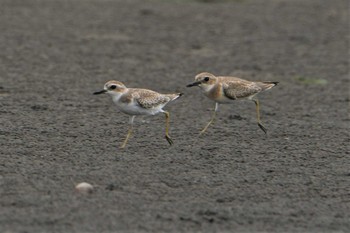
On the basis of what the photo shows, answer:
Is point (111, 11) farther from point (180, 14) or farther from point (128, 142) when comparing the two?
point (128, 142)

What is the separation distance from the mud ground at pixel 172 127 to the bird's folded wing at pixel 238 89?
48 centimetres

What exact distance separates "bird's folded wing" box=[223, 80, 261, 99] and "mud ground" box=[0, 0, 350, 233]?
0.48m

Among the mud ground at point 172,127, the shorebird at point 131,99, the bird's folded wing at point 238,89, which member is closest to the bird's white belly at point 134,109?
the shorebird at point 131,99

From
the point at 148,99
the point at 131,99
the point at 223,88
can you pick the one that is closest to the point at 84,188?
the point at 131,99

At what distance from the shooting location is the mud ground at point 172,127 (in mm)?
7582

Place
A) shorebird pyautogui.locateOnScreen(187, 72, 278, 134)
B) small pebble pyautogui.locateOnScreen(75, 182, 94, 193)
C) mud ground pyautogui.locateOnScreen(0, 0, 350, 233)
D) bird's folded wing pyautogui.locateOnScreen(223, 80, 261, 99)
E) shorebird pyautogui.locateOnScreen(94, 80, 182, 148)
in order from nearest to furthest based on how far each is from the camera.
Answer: mud ground pyautogui.locateOnScreen(0, 0, 350, 233)
small pebble pyautogui.locateOnScreen(75, 182, 94, 193)
shorebird pyautogui.locateOnScreen(94, 80, 182, 148)
shorebird pyautogui.locateOnScreen(187, 72, 278, 134)
bird's folded wing pyautogui.locateOnScreen(223, 80, 261, 99)

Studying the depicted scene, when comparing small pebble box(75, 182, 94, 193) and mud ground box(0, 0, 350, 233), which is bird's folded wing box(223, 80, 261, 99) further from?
small pebble box(75, 182, 94, 193)

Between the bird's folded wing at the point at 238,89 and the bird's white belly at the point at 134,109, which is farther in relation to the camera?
the bird's folded wing at the point at 238,89

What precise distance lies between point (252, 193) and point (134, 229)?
5.14 feet

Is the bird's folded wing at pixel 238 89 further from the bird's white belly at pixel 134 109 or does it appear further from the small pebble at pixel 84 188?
the small pebble at pixel 84 188

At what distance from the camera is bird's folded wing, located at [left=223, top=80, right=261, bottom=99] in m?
10.4

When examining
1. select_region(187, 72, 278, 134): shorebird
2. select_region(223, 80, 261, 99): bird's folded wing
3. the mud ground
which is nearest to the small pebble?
the mud ground

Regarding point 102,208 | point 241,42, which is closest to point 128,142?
point 102,208

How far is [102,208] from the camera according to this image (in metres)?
7.51
